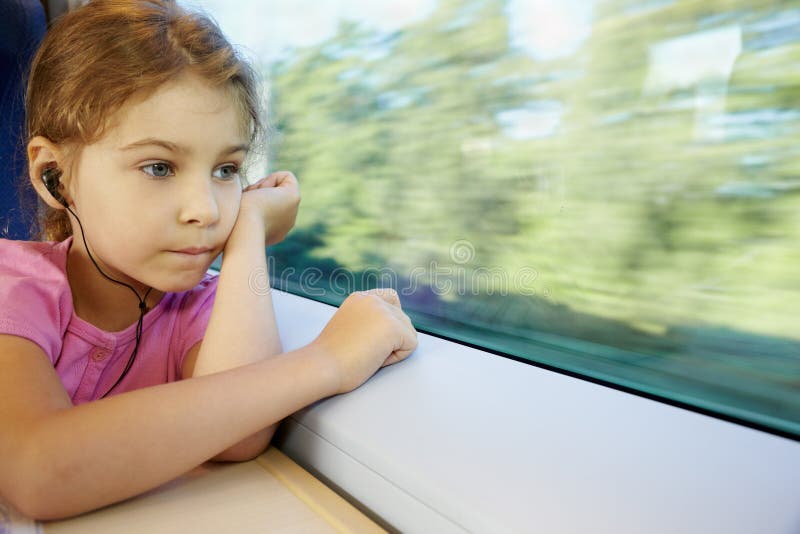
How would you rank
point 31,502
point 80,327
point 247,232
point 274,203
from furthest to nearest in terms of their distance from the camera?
point 274,203
point 247,232
point 80,327
point 31,502

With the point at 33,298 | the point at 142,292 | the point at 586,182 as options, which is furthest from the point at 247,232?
the point at 586,182

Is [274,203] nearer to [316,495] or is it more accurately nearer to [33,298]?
[33,298]

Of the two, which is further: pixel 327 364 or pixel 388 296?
pixel 388 296

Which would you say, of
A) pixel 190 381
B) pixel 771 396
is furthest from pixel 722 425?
pixel 190 381

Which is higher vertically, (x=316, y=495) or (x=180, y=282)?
(x=180, y=282)

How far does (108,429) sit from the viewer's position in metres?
0.67

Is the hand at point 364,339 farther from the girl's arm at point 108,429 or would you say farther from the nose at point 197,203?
the nose at point 197,203

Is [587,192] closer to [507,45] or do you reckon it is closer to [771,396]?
[507,45]

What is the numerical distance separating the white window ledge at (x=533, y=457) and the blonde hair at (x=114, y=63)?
21.4 inches

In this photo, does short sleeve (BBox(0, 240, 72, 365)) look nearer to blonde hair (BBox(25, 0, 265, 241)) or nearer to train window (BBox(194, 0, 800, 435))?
blonde hair (BBox(25, 0, 265, 241))

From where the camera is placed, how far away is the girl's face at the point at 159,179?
0.88 metres

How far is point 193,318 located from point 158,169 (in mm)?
343

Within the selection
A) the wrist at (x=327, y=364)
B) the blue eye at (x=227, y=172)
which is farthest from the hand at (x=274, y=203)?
the wrist at (x=327, y=364)

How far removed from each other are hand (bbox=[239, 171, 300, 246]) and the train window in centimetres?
28
